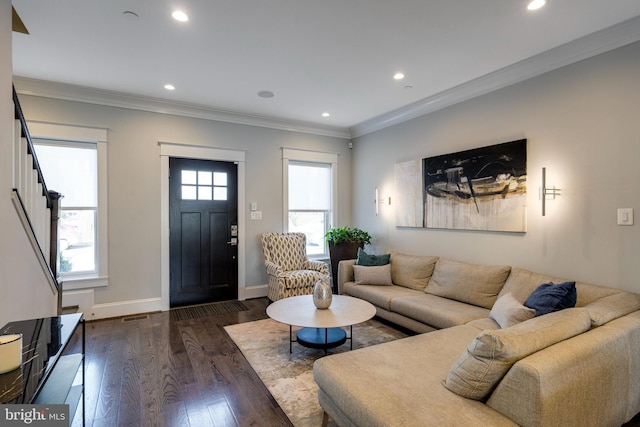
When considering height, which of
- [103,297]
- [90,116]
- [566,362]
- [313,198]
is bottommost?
[103,297]

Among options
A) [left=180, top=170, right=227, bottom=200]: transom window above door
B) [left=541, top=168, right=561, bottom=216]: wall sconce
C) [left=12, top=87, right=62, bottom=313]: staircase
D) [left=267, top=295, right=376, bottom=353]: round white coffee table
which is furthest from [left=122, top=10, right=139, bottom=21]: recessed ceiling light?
[left=541, top=168, right=561, bottom=216]: wall sconce

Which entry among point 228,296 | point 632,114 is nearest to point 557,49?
point 632,114

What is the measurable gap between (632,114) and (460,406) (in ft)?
8.87

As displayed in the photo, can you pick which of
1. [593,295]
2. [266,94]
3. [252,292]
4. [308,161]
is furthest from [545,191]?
[252,292]

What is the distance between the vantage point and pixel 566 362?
1.49 metres

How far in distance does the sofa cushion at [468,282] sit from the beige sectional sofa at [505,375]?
0.80m

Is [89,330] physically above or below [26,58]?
below

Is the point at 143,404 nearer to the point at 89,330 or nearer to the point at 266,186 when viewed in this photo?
the point at 89,330

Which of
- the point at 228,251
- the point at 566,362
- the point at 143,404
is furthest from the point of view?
the point at 228,251

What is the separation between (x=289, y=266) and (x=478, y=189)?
9.23 ft

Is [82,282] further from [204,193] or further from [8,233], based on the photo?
[8,233]

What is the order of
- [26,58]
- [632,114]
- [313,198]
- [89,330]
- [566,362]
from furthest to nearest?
1. [313,198]
2. [89,330]
3. [26,58]
4. [632,114]
5. [566,362]

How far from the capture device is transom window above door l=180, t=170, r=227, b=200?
4.53 meters

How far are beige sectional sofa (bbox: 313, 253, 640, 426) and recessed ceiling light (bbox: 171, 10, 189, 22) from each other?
2.66 m
